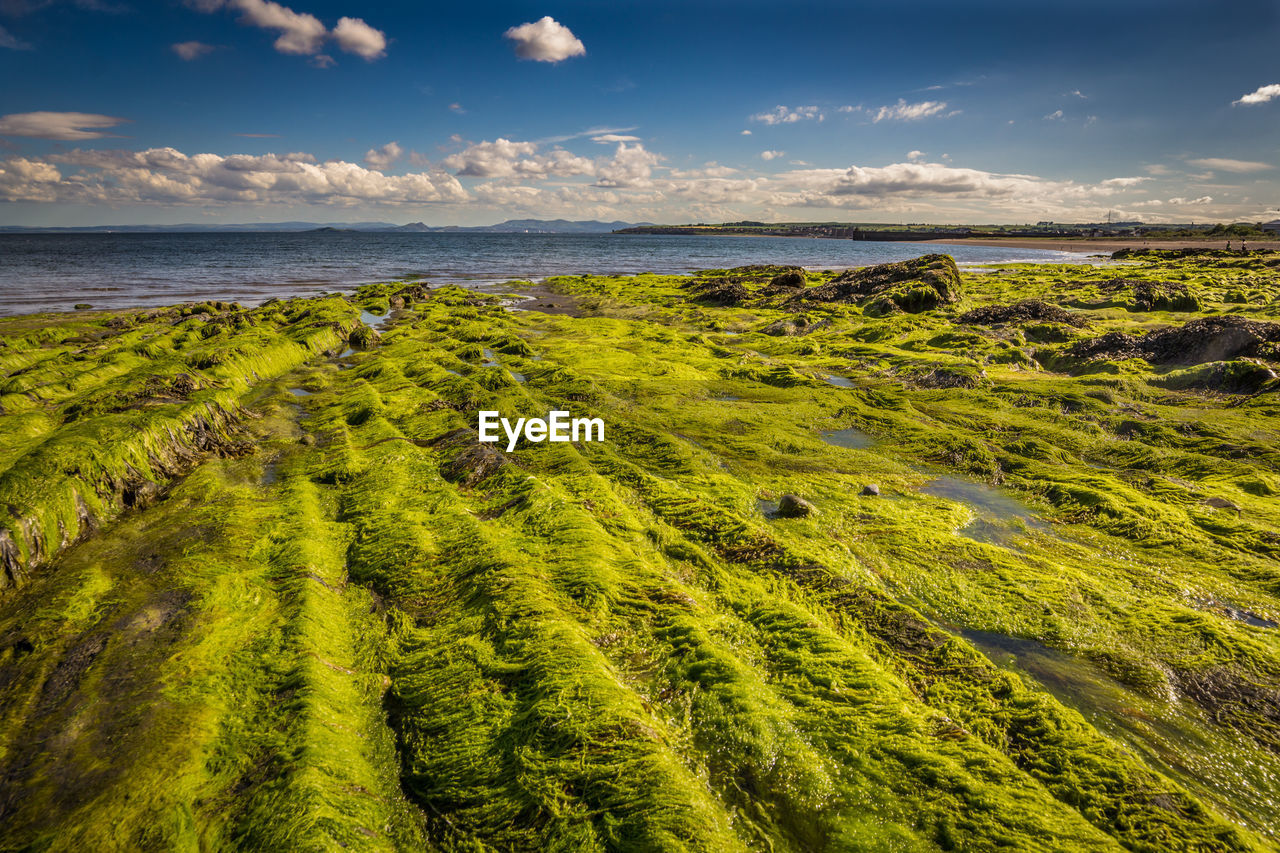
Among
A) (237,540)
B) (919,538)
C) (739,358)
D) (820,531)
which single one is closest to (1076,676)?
(919,538)

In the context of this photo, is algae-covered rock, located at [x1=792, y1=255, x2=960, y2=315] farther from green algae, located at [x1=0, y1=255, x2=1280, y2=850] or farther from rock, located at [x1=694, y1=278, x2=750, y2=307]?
green algae, located at [x1=0, y1=255, x2=1280, y2=850]

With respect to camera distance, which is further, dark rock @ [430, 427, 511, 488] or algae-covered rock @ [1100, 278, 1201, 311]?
algae-covered rock @ [1100, 278, 1201, 311]

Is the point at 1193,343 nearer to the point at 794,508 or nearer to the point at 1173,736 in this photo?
the point at 794,508

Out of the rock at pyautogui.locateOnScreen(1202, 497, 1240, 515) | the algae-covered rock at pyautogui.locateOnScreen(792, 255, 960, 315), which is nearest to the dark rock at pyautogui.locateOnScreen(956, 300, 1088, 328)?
the algae-covered rock at pyautogui.locateOnScreen(792, 255, 960, 315)

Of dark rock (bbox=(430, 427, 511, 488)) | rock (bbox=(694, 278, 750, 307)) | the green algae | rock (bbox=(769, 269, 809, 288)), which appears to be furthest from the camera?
rock (bbox=(769, 269, 809, 288))

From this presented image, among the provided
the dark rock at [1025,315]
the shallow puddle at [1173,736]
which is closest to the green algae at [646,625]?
the shallow puddle at [1173,736]

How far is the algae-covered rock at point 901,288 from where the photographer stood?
2273 centimetres

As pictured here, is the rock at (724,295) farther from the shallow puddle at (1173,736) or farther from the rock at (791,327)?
the shallow puddle at (1173,736)

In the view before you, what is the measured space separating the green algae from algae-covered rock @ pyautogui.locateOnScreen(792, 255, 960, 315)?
12.1 metres

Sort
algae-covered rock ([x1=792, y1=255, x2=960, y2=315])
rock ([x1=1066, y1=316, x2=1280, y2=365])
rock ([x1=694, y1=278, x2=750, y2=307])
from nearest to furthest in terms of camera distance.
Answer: rock ([x1=1066, y1=316, x2=1280, y2=365]) → algae-covered rock ([x1=792, y1=255, x2=960, y2=315]) → rock ([x1=694, y1=278, x2=750, y2=307])

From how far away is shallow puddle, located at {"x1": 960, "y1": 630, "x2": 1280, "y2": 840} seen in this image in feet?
11.6

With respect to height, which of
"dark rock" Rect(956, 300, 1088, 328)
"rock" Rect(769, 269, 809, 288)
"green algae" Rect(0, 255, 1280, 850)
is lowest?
"green algae" Rect(0, 255, 1280, 850)

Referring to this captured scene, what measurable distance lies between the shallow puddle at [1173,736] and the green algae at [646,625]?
0.03 m

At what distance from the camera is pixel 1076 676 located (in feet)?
14.9
